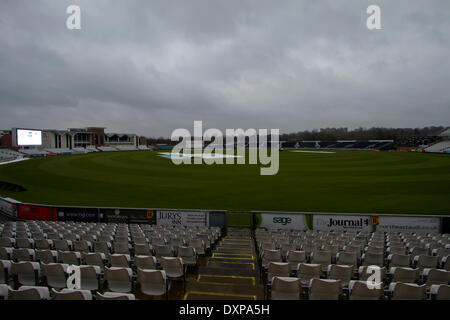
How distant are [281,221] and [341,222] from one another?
2.92 metres

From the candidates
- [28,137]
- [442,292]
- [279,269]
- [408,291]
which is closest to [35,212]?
[279,269]

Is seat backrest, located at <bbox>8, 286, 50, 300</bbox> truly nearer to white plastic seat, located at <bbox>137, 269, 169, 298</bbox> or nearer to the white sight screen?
white plastic seat, located at <bbox>137, 269, 169, 298</bbox>

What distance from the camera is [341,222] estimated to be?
42.5ft

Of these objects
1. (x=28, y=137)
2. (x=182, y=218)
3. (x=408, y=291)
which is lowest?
(x=182, y=218)

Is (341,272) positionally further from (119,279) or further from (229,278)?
(119,279)

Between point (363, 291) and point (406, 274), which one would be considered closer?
point (363, 291)

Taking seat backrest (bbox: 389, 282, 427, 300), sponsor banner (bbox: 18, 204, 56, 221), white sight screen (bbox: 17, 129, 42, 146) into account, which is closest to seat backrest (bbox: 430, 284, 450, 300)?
seat backrest (bbox: 389, 282, 427, 300)

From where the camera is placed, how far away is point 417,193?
21344 millimetres

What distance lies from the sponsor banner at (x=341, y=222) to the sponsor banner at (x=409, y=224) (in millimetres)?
708

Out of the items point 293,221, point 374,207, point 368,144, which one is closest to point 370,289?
point 293,221

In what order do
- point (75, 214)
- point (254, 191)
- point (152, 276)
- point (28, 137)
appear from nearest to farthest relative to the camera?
point (152, 276) → point (75, 214) → point (254, 191) → point (28, 137)

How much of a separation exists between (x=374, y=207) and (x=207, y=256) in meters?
14.0
